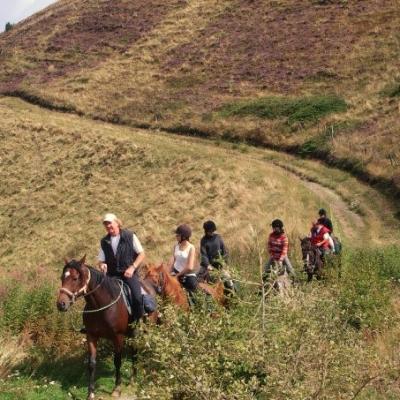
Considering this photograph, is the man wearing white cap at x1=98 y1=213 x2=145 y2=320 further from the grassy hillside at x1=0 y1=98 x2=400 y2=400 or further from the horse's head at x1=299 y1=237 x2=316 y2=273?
the horse's head at x1=299 y1=237 x2=316 y2=273

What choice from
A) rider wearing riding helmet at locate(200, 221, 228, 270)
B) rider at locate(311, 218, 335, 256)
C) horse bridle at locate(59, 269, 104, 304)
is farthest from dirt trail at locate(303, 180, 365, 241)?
horse bridle at locate(59, 269, 104, 304)

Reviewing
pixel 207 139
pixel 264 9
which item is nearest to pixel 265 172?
pixel 207 139

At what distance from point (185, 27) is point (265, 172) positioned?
34387 mm

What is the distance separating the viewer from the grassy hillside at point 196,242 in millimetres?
5699

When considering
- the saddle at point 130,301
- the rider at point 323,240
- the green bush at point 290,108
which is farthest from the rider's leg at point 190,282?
the green bush at point 290,108

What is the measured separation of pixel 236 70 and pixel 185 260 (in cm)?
4079

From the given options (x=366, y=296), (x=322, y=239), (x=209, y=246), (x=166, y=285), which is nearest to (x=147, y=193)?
(x=322, y=239)

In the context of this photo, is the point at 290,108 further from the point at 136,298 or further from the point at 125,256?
the point at 136,298

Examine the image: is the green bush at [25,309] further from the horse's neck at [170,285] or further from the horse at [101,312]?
the horse's neck at [170,285]

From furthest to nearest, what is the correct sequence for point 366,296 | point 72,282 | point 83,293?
point 366,296
point 83,293
point 72,282

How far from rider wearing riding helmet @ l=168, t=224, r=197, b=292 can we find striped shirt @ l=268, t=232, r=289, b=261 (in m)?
3.15

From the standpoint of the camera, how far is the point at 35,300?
12273 mm

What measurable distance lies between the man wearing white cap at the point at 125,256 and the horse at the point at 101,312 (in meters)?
0.20

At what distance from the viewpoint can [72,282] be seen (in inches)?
351
